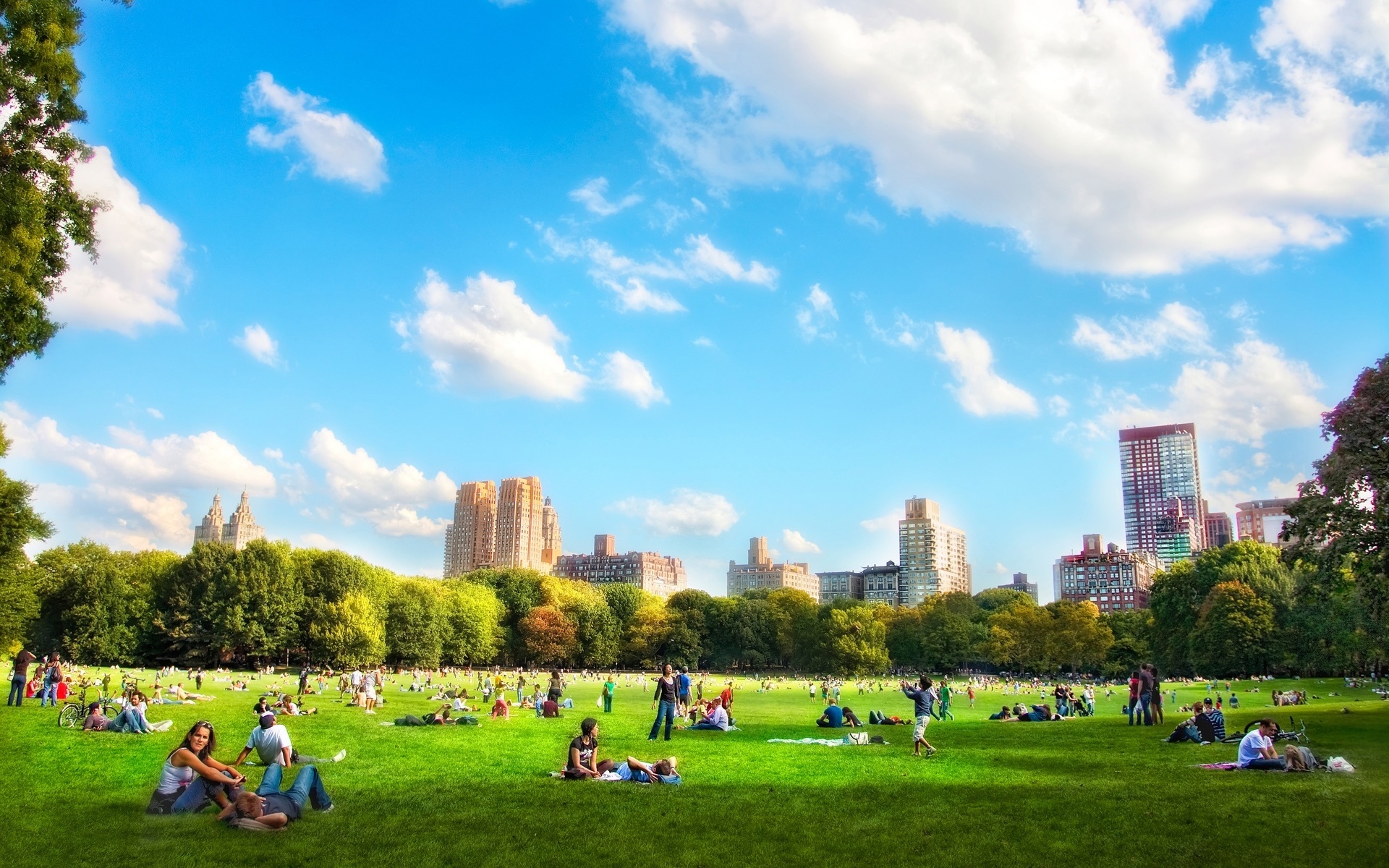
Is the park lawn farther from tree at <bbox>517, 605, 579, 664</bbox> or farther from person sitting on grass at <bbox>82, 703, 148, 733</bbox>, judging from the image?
tree at <bbox>517, 605, 579, 664</bbox>

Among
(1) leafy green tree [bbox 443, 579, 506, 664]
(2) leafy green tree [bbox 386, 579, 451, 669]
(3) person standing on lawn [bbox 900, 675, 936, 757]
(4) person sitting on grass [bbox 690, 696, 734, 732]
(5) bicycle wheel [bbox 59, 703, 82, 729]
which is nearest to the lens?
(3) person standing on lawn [bbox 900, 675, 936, 757]

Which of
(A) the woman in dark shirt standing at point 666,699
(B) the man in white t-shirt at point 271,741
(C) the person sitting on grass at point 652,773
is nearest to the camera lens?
(B) the man in white t-shirt at point 271,741

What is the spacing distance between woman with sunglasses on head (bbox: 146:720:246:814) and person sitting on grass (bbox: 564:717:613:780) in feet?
17.5

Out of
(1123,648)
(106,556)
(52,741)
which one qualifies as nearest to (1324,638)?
(1123,648)

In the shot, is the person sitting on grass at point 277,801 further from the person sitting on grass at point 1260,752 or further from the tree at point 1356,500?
the tree at point 1356,500

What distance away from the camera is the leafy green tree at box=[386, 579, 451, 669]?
89875 millimetres

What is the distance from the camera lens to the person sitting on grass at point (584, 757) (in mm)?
15719

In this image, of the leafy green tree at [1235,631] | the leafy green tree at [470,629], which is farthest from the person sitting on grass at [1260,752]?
the leafy green tree at [470,629]

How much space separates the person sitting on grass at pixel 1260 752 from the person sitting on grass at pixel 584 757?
1144 cm

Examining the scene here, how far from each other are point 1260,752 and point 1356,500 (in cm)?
1139

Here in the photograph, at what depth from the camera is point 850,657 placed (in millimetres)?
100562

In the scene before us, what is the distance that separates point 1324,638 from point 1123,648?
1132 inches

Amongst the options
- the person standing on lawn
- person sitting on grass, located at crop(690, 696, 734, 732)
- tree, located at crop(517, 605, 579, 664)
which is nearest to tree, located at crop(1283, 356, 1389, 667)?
the person standing on lawn

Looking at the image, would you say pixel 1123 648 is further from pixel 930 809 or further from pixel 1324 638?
pixel 930 809
